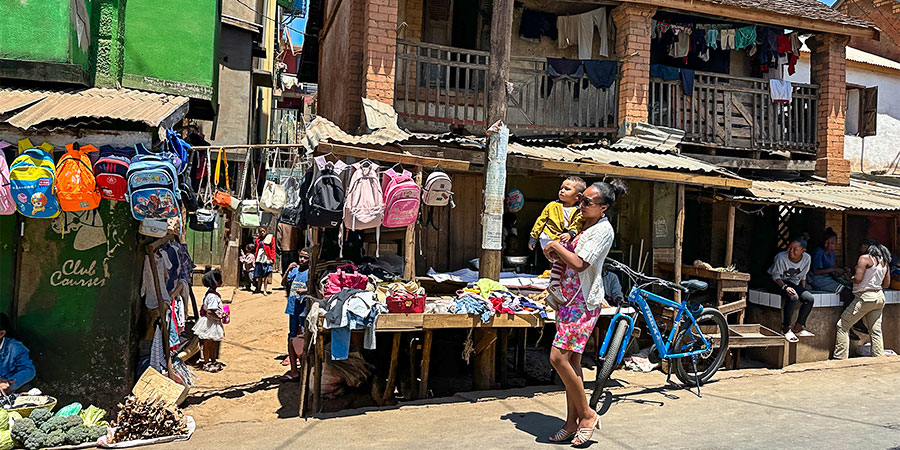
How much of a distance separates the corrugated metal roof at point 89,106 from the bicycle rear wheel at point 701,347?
253 inches

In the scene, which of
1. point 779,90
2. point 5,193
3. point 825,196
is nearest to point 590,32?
point 779,90

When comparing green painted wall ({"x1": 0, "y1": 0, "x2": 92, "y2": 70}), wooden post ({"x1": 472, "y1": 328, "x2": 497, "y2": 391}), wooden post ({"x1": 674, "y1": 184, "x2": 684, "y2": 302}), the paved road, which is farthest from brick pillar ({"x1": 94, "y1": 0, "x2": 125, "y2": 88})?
wooden post ({"x1": 674, "y1": 184, "x2": 684, "y2": 302})

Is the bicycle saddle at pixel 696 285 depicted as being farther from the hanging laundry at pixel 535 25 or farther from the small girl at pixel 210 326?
the small girl at pixel 210 326

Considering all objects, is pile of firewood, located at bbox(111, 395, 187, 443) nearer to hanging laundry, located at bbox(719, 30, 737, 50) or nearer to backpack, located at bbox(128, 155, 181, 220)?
backpack, located at bbox(128, 155, 181, 220)

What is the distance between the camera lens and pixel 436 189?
691cm

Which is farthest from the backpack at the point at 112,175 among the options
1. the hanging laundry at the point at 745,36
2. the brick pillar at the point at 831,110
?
the brick pillar at the point at 831,110

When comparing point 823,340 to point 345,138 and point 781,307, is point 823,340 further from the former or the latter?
point 345,138

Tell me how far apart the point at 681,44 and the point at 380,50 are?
630cm

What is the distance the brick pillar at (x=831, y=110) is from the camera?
1212 centimetres

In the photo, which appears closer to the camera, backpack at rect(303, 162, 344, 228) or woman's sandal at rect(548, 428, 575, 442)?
woman's sandal at rect(548, 428, 575, 442)

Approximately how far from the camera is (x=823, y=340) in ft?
30.7

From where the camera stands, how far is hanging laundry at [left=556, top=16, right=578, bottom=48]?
454 inches

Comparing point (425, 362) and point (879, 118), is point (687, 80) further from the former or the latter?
point (879, 118)

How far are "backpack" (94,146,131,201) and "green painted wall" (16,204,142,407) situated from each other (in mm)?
481
